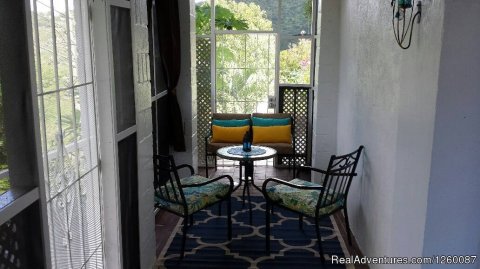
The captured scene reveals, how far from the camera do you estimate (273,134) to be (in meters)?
5.54

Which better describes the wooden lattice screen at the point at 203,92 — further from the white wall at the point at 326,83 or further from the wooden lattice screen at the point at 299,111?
the white wall at the point at 326,83

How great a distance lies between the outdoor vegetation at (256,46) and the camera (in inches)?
224

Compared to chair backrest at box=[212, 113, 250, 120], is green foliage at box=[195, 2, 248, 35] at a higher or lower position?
higher

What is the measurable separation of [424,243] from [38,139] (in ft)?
5.58

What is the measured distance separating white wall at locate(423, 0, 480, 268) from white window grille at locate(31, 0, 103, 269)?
1633mm

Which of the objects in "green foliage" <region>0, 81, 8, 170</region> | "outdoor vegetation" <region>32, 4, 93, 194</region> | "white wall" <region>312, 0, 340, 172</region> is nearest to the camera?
"green foliage" <region>0, 81, 8, 170</region>

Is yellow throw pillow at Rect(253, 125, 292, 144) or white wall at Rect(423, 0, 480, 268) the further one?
yellow throw pillow at Rect(253, 125, 292, 144)

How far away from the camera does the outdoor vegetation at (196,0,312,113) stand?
5.70 m

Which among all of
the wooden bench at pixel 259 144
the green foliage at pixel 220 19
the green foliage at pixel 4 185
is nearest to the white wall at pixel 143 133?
the green foliage at pixel 4 185

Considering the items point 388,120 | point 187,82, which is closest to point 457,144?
point 388,120

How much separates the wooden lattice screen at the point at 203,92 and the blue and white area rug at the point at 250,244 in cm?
180

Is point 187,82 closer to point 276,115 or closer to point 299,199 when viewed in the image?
point 276,115

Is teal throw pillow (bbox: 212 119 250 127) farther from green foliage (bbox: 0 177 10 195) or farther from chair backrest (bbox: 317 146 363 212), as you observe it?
green foliage (bbox: 0 177 10 195)

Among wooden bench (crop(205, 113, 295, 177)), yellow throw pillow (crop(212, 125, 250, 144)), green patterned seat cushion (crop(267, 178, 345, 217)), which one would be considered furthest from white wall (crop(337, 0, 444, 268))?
yellow throw pillow (crop(212, 125, 250, 144))
